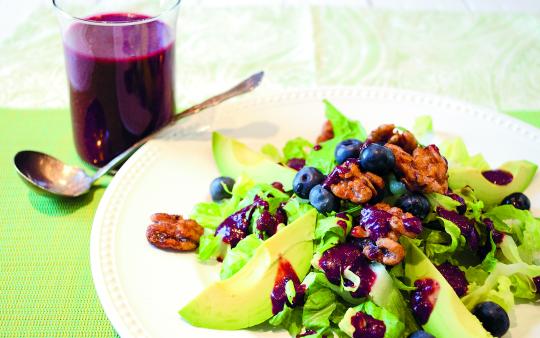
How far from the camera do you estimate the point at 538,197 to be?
2170 mm

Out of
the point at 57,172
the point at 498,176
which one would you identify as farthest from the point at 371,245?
the point at 57,172

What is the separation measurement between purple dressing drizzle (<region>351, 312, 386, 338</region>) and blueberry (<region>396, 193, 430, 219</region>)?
1.17ft

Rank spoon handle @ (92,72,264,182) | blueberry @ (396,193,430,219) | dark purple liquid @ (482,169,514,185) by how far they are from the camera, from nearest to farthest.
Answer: blueberry @ (396,193,430,219) < dark purple liquid @ (482,169,514,185) < spoon handle @ (92,72,264,182)

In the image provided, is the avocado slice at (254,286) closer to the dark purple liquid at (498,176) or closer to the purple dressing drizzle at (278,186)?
the purple dressing drizzle at (278,186)

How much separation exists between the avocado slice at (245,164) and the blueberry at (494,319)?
0.71 metres

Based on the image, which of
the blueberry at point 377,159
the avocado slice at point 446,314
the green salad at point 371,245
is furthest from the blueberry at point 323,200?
the avocado slice at point 446,314

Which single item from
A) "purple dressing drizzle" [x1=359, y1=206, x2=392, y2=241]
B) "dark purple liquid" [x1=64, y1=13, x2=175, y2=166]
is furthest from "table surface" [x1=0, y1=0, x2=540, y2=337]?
"purple dressing drizzle" [x1=359, y1=206, x2=392, y2=241]

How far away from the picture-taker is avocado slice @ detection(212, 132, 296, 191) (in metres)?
2.12

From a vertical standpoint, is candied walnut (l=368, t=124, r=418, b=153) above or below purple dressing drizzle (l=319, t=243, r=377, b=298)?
above

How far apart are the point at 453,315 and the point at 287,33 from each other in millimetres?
2290

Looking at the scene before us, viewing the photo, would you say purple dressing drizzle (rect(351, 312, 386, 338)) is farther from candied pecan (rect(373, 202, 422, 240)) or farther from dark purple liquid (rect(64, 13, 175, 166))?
dark purple liquid (rect(64, 13, 175, 166))

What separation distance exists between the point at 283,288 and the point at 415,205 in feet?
1.48

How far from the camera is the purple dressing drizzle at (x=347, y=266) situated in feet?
5.46

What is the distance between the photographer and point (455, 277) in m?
1.77
